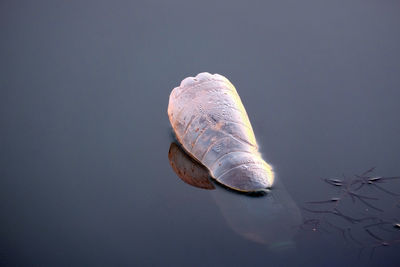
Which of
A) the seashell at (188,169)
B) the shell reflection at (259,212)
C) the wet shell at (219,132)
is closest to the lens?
the shell reflection at (259,212)

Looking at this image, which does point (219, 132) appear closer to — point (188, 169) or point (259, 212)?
point (188, 169)

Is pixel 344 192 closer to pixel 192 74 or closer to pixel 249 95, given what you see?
pixel 249 95

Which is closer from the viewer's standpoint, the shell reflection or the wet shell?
the shell reflection

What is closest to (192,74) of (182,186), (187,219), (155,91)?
(155,91)

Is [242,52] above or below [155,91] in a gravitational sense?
above

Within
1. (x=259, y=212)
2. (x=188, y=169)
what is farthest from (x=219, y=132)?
(x=259, y=212)

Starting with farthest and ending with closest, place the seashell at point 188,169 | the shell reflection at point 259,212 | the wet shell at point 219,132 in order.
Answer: the seashell at point 188,169
the wet shell at point 219,132
the shell reflection at point 259,212
